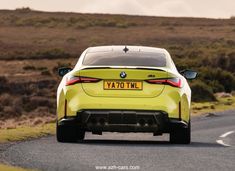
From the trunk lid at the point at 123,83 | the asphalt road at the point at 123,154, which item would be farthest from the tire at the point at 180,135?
the trunk lid at the point at 123,83

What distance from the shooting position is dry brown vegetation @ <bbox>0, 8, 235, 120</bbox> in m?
44.0

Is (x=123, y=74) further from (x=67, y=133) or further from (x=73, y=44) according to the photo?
(x=73, y=44)

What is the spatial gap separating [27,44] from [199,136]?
240ft

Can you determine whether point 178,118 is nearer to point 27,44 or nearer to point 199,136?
point 199,136

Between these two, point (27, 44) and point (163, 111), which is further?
point (27, 44)

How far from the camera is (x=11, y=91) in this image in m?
44.3

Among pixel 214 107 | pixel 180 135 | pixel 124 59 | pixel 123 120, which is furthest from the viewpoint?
pixel 214 107

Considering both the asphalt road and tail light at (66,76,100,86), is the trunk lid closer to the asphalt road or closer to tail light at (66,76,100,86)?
tail light at (66,76,100,86)

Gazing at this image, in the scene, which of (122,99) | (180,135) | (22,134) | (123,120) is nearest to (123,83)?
(122,99)

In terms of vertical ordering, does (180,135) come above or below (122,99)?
below

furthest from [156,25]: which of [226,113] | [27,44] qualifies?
[226,113]

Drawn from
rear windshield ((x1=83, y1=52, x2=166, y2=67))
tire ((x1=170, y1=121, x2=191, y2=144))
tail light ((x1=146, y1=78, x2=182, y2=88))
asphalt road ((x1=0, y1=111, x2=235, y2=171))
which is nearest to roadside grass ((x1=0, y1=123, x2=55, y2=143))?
asphalt road ((x1=0, y1=111, x2=235, y2=171))

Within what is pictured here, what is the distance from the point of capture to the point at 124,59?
46.8 ft

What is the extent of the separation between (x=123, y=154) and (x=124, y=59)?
2.18 meters
